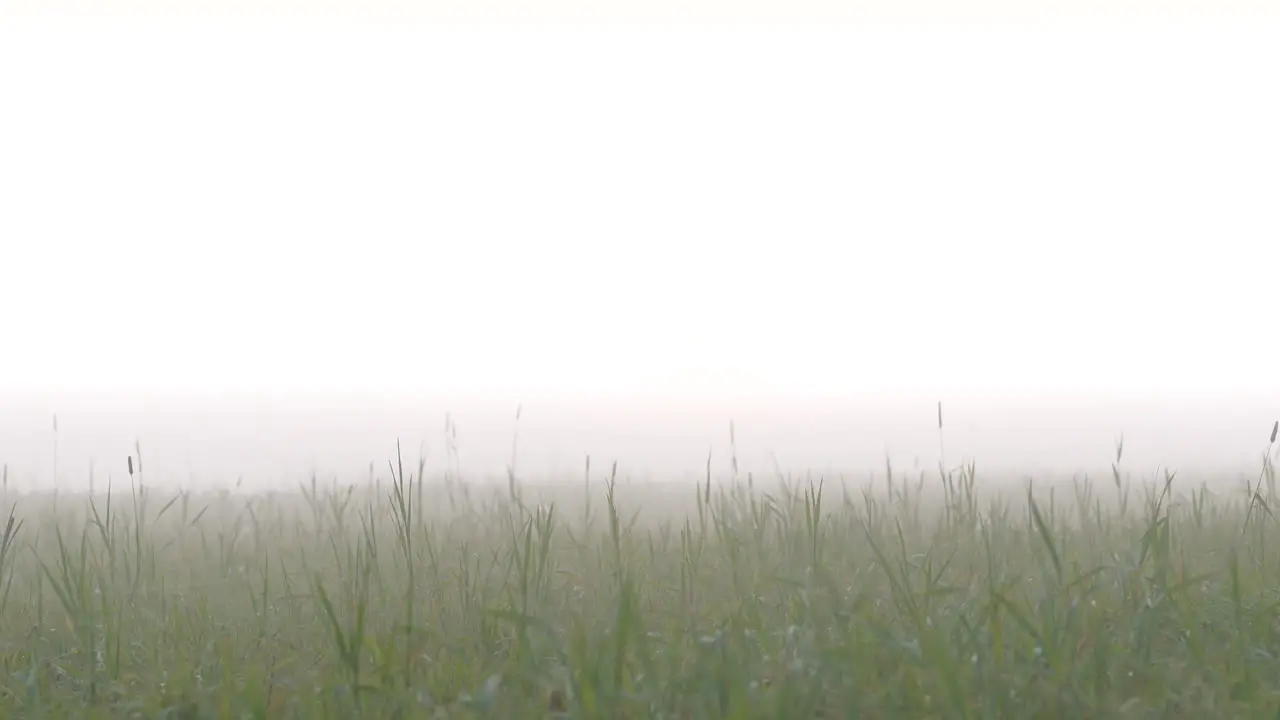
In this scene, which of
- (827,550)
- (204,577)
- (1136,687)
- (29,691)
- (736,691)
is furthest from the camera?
(204,577)

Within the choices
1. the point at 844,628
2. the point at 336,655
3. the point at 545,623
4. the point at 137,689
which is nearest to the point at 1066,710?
the point at 844,628

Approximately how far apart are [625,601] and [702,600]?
143 centimetres

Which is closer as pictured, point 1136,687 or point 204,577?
point 1136,687

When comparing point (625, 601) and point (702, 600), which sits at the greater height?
point (625, 601)

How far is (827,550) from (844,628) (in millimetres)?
1717

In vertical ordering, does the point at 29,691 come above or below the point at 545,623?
below

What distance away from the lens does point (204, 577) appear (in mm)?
5203

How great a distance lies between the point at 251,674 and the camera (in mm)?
2908

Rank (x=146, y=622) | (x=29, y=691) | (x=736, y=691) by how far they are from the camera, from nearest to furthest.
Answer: (x=736, y=691)
(x=29, y=691)
(x=146, y=622)

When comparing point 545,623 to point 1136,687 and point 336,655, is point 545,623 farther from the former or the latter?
point 1136,687

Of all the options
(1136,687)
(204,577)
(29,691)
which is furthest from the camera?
(204,577)

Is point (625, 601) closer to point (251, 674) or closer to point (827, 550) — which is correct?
point (251, 674)

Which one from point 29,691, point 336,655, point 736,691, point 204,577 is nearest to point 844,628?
point 736,691

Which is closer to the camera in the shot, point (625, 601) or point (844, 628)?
point (625, 601)
